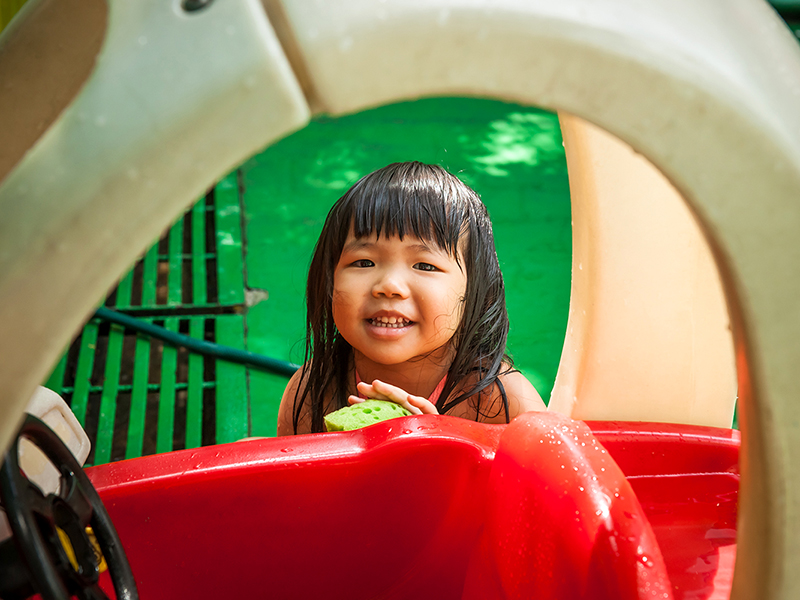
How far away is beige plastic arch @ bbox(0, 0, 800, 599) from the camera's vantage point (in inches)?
12.8

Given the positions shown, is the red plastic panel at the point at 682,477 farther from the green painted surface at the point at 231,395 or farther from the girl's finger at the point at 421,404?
the green painted surface at the point at 231,395

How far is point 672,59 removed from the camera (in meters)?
0.37

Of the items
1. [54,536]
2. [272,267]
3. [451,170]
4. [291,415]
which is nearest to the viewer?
[54,536]

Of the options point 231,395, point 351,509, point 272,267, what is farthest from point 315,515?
point 272,267

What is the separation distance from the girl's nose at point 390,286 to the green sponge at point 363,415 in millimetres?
193

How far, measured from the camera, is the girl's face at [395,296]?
1.20 metres

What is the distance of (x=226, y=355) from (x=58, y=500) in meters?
1.47

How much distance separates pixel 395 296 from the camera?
1.19m

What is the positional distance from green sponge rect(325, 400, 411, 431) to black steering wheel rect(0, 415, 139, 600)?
0.47m

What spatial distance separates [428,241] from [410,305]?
12 cm

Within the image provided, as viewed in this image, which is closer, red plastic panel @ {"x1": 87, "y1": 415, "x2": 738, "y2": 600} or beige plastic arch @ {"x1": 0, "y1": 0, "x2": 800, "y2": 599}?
beige plastic arch @ {"x1": 0, "y1": 0, "x2": 800, "y2": 599}

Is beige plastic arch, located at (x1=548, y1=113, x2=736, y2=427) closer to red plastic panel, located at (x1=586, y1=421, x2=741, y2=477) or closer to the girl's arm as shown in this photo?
red plastic panel, located at (x1=586, y1=421, x2=741, y2=477)

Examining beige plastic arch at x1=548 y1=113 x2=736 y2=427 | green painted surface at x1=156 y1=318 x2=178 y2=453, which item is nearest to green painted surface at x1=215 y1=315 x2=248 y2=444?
green painted surface at x1=156 y1=318 x2=178 y2=453

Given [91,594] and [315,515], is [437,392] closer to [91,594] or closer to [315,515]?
[315,515]
